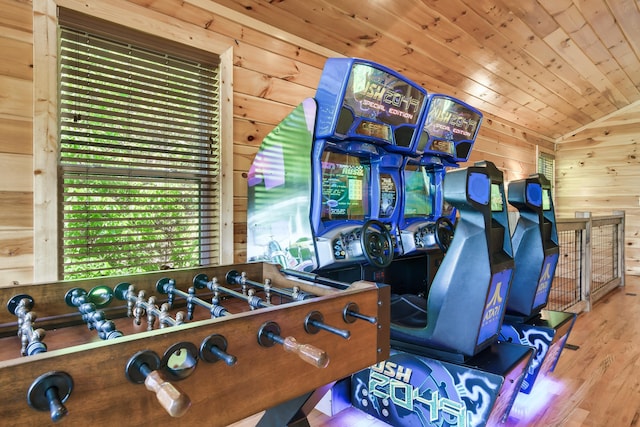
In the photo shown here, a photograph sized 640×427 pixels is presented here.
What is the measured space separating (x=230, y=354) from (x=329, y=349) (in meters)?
0.30

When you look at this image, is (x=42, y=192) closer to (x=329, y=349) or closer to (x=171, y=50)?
(x=171, y=50)

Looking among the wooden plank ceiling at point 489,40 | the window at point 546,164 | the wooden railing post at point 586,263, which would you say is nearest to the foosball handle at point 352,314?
the wooden plank ceiling at point 489,40

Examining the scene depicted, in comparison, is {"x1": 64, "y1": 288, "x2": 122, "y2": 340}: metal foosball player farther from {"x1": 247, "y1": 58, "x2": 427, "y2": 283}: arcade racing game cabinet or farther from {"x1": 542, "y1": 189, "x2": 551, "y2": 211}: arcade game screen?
{"x1": 542, "y1": 189, "x2": 551, "y2": 211}: arcade game screen

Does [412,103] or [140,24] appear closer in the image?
[140,24]

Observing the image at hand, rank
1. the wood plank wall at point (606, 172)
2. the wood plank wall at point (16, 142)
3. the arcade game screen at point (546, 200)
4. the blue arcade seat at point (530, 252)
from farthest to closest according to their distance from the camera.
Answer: the wood plank wall at point (606, 172), the arcade game screen at point (546, 200), the blue arcade seat at point (530, 252), the wood plank wall at point (16, 142)

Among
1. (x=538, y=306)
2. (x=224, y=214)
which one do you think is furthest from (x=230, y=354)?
(x=538, y=306)

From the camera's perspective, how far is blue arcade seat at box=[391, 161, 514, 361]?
1.62m

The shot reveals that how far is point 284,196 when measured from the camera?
7.41 feet

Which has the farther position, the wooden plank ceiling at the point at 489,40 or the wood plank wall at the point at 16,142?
the wooden plank ceiling at the point at 489,40

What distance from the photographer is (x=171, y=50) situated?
230 centimetres

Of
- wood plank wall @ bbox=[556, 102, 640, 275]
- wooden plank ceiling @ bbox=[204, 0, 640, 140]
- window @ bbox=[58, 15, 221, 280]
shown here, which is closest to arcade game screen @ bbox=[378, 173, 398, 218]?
window @ bbox=[58, 15, 221, 280]

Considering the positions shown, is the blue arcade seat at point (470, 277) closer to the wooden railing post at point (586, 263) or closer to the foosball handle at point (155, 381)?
the foosball handle at point (155, 381)

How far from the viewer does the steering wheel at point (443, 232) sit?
112 inches

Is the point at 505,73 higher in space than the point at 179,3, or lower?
higher
